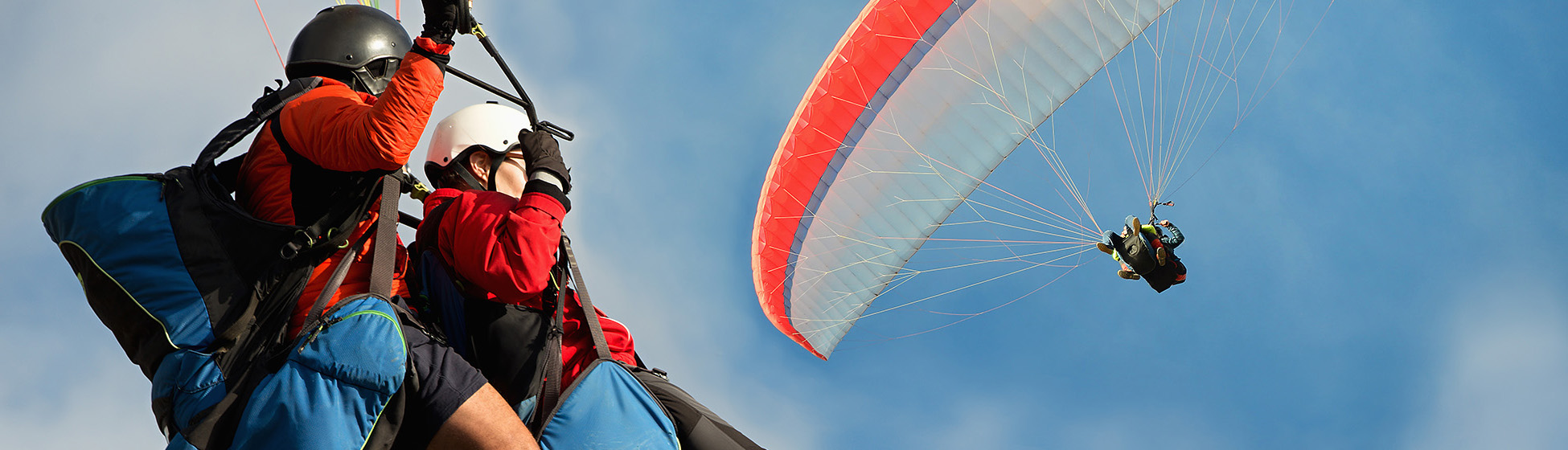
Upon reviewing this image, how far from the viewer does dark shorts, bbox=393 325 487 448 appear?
122 inches

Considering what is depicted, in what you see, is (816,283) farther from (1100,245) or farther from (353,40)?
(353,40)

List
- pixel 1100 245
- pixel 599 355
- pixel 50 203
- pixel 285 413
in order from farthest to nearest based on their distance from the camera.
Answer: pixel 1100 245 < pixel 599 355 < pixel 50 203 < pixel 285 413

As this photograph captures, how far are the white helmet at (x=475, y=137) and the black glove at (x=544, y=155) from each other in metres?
0.50

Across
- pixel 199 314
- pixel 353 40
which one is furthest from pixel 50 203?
pixel 353 40

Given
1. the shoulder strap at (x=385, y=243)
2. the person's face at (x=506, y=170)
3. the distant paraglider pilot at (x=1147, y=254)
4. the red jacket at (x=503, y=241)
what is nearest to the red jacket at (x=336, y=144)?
the shoulder strap at (x=385, y=243)

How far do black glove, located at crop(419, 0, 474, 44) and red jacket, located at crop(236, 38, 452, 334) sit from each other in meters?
0.04

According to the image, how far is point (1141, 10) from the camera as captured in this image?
9281mm

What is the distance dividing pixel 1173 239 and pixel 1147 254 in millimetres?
441

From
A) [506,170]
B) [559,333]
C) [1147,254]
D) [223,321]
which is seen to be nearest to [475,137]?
[506,170]

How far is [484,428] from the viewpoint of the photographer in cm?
Answer: 313

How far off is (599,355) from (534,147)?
2.42 ft

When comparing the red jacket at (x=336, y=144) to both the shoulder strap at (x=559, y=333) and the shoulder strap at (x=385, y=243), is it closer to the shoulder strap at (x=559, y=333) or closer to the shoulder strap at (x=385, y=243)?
the shoulder strap at (x=385, y=243)

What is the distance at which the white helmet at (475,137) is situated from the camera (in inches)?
171

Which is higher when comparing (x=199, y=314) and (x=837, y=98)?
(x=837, y=98)
